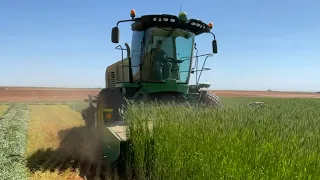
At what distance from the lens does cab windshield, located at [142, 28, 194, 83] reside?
24.8 ft

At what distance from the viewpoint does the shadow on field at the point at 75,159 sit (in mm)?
6087

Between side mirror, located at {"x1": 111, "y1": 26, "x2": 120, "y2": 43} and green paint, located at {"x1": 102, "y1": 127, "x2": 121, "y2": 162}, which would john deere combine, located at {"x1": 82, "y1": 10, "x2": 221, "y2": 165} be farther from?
green paint, located at {"x1": 102, "y1": 127, "x2": 121, "y2": 162}

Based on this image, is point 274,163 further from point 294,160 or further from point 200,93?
point 200,93

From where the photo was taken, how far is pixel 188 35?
309 inches

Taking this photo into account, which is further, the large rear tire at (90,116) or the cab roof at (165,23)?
the large rear tire at (90,116)

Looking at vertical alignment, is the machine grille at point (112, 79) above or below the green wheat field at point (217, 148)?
above

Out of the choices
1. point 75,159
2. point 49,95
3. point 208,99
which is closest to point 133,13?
point 208,99

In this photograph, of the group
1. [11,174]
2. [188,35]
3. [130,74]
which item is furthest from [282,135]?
[130,74]

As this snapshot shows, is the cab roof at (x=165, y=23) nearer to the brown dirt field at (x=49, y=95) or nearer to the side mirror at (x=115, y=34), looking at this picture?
the side mirror at (x=115, y=34)

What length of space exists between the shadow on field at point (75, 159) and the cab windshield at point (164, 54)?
1.90m

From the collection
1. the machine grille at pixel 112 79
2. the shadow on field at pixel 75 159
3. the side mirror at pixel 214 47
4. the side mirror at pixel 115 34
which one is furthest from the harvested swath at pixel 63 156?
the side mirror at pixel 214 47

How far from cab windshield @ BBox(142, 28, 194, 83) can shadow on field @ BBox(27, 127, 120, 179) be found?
1.90m

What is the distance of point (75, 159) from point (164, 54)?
3036 mm

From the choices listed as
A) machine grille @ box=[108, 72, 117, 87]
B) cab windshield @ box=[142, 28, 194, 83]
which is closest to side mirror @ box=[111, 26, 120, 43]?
cab windshield @ box=[142, 28, 194, 83]
